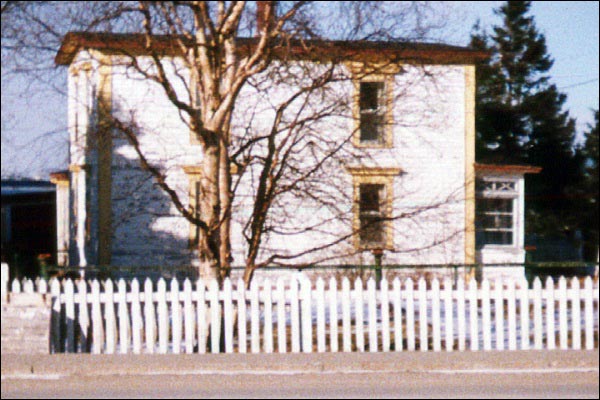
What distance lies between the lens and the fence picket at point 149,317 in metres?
11.0

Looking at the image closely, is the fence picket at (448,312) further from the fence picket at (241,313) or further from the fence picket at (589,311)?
the fence picket at (241,313)

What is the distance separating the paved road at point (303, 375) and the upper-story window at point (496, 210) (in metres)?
10.9

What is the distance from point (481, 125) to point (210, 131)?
2652 cm

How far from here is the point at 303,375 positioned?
9.76 meters

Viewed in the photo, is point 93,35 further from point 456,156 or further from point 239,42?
point 456,156

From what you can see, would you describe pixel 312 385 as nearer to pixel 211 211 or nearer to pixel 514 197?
pixel 211 211

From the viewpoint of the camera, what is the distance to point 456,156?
21.8 m

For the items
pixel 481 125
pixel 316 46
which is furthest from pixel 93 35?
pixel 481 125

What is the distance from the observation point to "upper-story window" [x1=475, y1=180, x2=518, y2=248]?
2227cm

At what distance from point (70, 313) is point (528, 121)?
2909 cm

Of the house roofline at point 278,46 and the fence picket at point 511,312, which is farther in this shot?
the fence picket at point 511,312

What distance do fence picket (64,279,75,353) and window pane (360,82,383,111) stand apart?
16.4 feet

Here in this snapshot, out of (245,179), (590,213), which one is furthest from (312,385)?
(590,213)

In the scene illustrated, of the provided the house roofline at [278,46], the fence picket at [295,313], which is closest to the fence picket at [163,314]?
the fence picket at [295,313]
